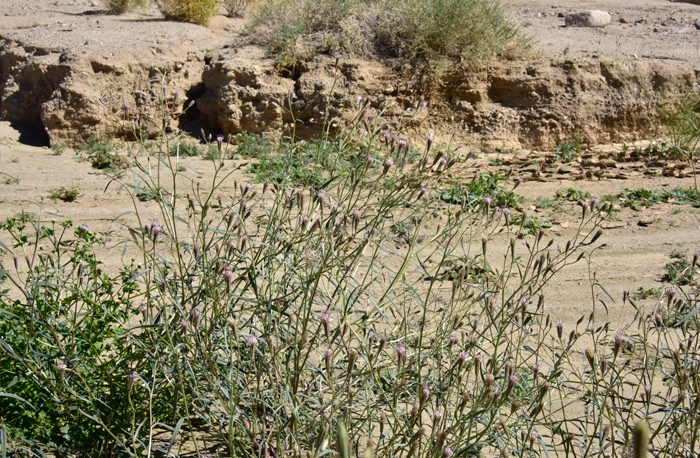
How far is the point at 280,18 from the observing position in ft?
24.6

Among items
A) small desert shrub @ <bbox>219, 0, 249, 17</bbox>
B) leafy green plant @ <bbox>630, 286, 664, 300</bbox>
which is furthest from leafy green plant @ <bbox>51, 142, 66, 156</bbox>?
leafy green plant @ <bbox>630, 286, 664, 300</bbox>

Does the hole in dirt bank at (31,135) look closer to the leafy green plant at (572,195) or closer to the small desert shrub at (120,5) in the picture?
the small desert shrub at (120,5)

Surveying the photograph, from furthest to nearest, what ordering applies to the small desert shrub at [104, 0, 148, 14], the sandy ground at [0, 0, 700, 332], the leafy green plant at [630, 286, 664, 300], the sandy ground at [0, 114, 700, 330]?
1. the small desert shrub at [104, 0, 148, 14]
2. the sandy ground at [0, 0, 700, 332]
3. the sandy ground at [0, 114, 700, 330]
4. the leafy green plant at [630, 286, 664, 300]

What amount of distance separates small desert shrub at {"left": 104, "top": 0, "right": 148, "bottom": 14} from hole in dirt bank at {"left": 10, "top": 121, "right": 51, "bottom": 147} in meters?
3.37

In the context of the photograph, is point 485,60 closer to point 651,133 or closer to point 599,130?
point 599,130

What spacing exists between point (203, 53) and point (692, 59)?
6.38 metres

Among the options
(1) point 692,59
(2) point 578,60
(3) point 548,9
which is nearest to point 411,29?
(2) point 578,60

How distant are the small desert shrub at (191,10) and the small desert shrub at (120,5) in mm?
957

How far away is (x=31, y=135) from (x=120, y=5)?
3664mm

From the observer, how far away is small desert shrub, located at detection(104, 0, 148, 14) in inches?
381

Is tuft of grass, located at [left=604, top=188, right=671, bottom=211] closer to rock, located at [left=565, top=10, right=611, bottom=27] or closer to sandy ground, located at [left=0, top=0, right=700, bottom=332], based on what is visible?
sandy ground, located at [left=0, top=0, right=700, bottom=332]

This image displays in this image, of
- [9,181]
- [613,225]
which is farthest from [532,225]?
[9,181]

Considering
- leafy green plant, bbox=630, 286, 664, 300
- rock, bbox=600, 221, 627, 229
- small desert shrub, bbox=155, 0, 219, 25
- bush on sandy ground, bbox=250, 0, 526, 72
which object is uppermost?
small desert shrub, bbox=155, 0, 219, 25

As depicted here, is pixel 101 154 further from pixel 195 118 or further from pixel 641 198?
pixel 641 198
